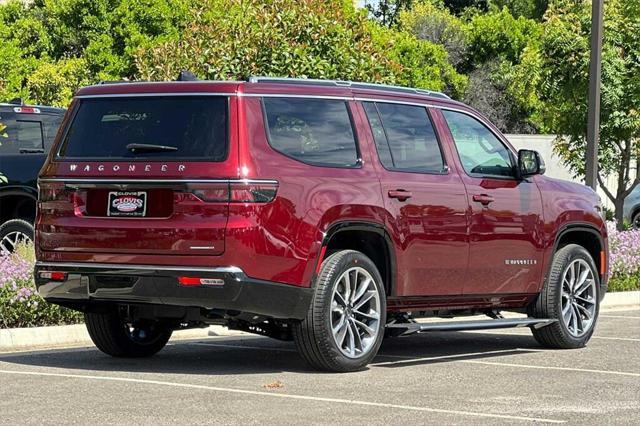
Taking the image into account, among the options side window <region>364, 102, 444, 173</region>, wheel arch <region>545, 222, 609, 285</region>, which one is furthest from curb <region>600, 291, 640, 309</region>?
side window <region>364, 102, 444, 173</region>

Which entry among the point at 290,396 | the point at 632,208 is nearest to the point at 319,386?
the point at 290,396

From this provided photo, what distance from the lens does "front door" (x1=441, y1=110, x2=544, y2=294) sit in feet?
36.6

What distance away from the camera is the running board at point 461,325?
417 inches

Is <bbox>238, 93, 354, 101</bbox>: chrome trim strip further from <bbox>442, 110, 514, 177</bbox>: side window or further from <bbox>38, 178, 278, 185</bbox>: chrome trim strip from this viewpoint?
<bbox>442, 110, 514, 177</bbox>: side window

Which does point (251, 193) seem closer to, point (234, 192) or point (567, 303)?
point (234, 192)

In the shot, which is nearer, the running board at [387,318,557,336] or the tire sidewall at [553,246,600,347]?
the running board at [387,318,557,336]

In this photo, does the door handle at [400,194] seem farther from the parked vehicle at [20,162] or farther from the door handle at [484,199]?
the parked vehicle at [20,162]

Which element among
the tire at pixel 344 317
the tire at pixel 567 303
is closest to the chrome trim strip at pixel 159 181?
the tire at pixel 344 317

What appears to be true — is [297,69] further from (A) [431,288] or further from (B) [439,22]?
(B) [439,22]

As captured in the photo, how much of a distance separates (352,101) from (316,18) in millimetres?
12080

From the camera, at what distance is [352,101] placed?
34.5 feet

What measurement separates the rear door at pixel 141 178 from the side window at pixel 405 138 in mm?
1424

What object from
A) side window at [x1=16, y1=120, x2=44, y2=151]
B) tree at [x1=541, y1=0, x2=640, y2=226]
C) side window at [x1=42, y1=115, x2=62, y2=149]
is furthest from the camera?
tree at [x1=541, y1=0, x2=640, y2=226]

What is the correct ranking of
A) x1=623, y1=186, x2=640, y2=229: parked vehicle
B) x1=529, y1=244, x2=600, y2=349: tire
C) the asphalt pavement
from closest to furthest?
the asphalt pavement < x1=529, y1=244, x2=600, y2=349: tire < x1=623, y1=186, x2=640, y2=229: parked vehicle
